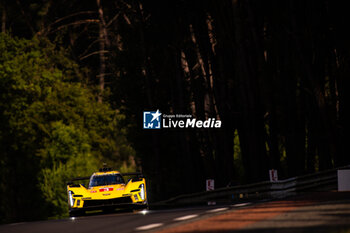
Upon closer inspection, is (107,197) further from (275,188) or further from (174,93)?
(174,93)

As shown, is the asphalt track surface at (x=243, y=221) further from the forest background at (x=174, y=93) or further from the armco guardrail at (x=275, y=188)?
the forest background at (x=174, y=93)

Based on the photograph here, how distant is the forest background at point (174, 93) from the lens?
33844 millimetres

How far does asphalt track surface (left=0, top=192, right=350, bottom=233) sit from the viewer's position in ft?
48.1

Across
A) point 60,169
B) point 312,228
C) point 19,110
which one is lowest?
point 312,228

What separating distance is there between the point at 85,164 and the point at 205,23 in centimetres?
2462

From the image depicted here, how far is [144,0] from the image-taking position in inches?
1689

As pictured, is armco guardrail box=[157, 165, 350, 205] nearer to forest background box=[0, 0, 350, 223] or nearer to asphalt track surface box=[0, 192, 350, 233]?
asphalt track surface box=[0, 192, 350, 233]

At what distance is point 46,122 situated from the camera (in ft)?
214

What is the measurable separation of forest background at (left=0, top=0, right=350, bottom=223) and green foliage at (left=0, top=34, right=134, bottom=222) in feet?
0.33

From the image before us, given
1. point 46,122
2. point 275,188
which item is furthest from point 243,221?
point 46,122

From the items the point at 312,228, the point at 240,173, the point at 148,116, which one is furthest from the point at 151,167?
the point at 312,228

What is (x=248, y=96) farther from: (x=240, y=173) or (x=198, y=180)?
(x=240, y=173)

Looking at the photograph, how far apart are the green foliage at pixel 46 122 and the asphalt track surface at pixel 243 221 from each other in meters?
41.5

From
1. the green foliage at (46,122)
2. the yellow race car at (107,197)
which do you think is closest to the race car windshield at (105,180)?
the yellow race car at (107,197)
